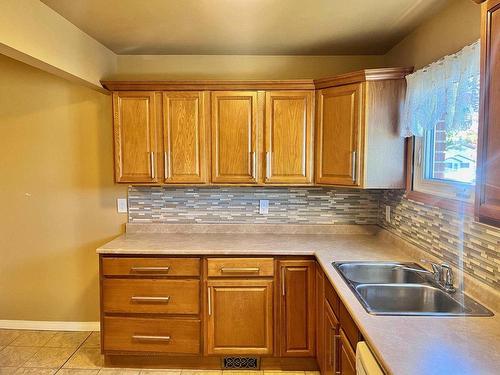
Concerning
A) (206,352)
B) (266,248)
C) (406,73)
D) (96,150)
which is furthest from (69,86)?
(406,73)

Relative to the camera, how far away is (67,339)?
3014 millimetres

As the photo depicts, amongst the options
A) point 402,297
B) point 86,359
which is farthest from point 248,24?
point 86,359

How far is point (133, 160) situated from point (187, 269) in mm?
908

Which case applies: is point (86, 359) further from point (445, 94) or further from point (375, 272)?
point (445, 94)

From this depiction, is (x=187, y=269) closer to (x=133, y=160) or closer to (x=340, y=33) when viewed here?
(x=133, y=160)

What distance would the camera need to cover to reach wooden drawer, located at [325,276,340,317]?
6.38ft

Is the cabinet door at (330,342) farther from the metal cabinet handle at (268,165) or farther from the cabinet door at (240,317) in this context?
the metal cabinet handle at (268,165)

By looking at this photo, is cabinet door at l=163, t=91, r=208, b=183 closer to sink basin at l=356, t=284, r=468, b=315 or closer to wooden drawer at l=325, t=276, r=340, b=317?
wooden drawer at l=325, t=276, r=340, b=317

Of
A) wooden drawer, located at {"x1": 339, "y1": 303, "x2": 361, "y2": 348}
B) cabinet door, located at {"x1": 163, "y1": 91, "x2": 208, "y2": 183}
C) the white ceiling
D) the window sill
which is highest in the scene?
the white ceiling

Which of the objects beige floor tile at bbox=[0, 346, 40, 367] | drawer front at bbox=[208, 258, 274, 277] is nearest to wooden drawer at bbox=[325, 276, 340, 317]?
drawer front at bbox=[208, 258, 274, 277]

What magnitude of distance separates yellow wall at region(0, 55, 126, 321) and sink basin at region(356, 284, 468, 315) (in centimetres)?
207

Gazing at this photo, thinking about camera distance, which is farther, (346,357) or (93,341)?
(93,341)

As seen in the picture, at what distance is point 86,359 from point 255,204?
5.66 feet

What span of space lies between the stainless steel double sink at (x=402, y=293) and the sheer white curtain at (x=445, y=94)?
79 cm
